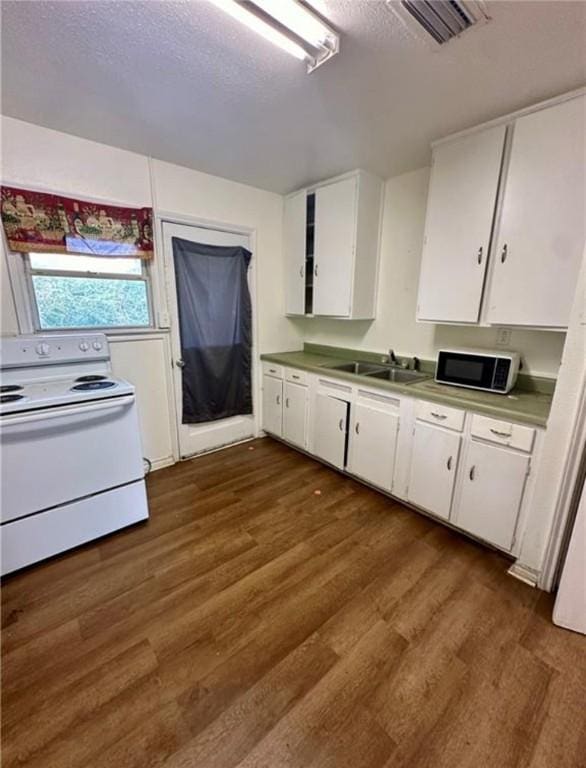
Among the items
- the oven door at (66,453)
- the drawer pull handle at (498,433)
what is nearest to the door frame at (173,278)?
the oven door at (66,453)

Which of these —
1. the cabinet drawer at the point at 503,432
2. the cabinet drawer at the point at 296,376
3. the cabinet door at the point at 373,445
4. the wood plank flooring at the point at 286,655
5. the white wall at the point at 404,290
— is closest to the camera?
the wood plank flooring at the point at 286,655

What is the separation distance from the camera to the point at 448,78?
153 centimetres

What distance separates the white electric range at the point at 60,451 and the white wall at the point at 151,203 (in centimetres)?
33

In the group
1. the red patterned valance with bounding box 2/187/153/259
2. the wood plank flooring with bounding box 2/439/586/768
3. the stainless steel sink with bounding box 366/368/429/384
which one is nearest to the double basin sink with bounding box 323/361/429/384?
the stainless steel sink with bounding box 366/368/429/384

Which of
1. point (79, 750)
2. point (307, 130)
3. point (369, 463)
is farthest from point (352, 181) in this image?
point (79, 750)

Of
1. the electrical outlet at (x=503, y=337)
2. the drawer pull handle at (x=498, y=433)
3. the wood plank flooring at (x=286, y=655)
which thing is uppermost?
the electrical outlet at (x=503, y=337)

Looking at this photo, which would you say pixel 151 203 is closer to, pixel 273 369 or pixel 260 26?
pixel 260 26

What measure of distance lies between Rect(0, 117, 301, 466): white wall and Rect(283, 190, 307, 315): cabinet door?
10 centimetres

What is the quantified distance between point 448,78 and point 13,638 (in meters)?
3.19

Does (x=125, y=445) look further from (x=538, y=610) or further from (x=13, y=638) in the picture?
(x=538, y=610)

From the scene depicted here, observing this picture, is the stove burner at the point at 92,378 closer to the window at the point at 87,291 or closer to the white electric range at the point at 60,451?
the white electric range at the point at 60,451

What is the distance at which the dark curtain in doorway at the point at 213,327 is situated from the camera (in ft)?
9.10

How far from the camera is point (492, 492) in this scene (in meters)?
1.85

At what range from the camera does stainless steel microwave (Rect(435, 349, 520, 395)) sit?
1.98m
